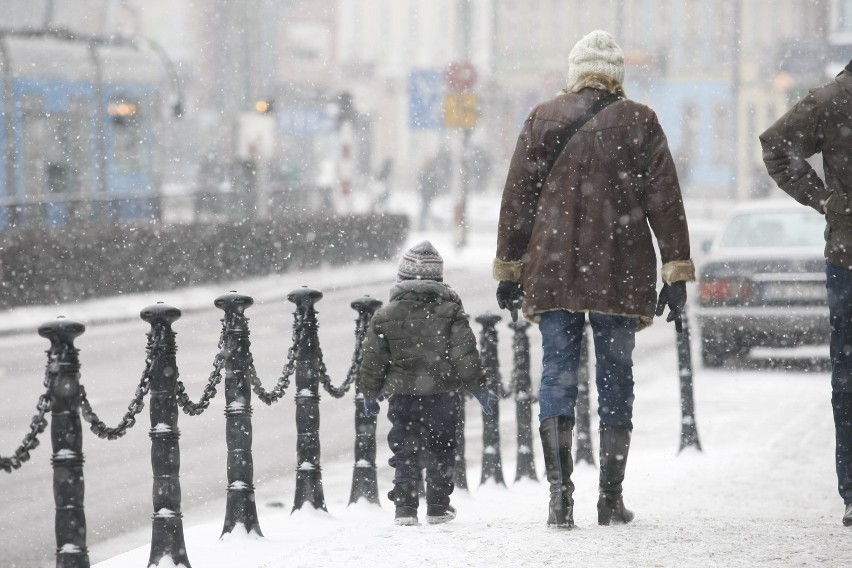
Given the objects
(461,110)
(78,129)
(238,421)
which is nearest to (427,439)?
(238,421)

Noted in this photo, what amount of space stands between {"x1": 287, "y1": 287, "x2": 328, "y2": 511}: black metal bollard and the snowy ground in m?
0.11

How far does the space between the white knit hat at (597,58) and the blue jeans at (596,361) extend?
2.96 ft

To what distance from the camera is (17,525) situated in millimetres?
7355

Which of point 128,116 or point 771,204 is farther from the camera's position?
point 128,116

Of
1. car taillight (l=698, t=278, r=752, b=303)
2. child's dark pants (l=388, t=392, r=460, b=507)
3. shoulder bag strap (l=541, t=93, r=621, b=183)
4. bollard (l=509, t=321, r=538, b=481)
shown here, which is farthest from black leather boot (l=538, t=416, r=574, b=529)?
car taillight (l=698, t=278, r=752, b=303)

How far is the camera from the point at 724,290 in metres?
12.6

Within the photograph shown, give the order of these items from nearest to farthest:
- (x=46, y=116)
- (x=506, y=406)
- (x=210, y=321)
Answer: (x=506, y=406), (x=210, y=321), (x=46, y=116)

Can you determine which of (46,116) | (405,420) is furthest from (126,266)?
(405,420)

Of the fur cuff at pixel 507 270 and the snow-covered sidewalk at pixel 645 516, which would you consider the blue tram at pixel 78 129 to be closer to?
the snow-covered sidewalk at pixel 645 516

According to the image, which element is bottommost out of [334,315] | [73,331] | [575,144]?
[334,315]

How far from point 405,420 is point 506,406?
5874mm

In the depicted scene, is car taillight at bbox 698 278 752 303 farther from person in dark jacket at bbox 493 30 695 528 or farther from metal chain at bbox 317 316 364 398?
person in dark jacket at bbox 493 30 695 528

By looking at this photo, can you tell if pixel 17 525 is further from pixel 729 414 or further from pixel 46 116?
pixel 46 116

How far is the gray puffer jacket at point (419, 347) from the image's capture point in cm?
576
